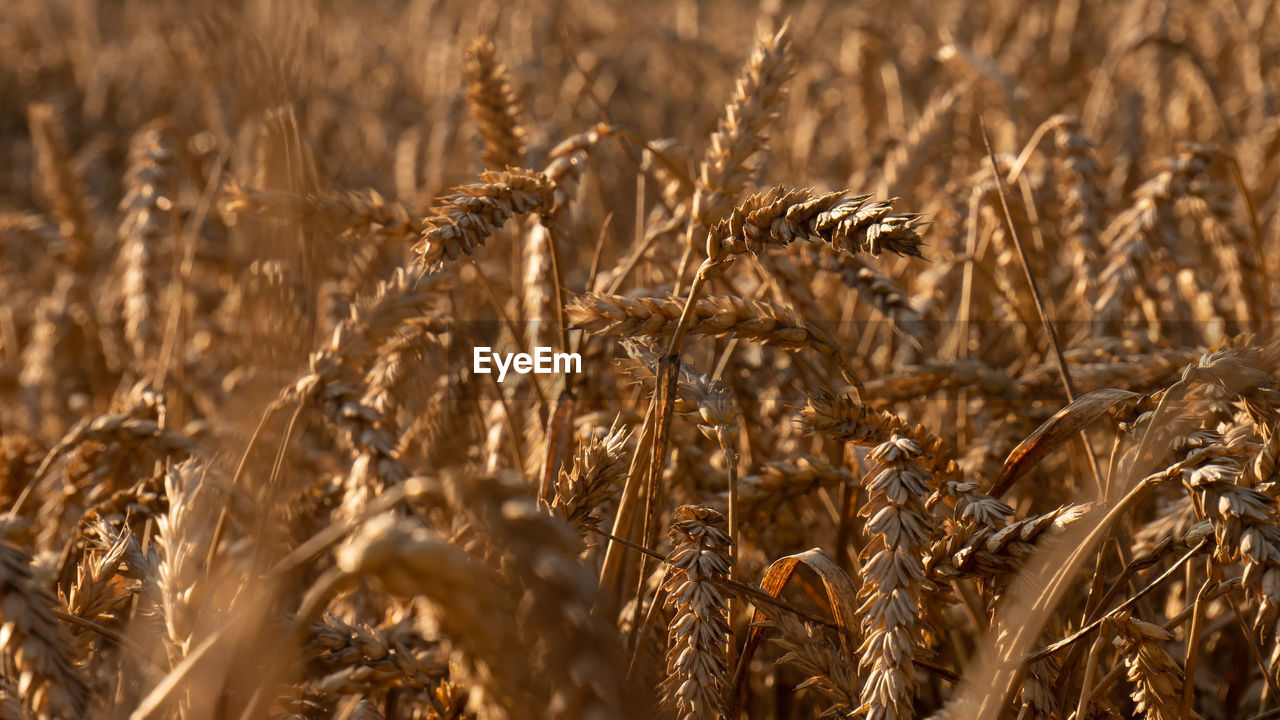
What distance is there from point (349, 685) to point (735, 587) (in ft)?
1.62

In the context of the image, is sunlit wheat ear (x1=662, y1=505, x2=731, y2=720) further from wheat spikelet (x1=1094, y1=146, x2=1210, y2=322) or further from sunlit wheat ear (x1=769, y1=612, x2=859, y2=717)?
wheat spikelet (x1=1094, y1=146, x2=1210, y2=322)

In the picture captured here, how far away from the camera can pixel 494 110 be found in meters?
1.85

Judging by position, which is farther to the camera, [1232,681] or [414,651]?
[1232,681]

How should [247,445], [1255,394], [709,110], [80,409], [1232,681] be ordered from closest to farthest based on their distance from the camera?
[1255,394] → [247,445] → [1232,681] → [80,409] → [709,110]

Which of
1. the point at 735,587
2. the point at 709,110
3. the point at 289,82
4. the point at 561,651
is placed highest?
the point at 709,110

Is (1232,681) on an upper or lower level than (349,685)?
lower

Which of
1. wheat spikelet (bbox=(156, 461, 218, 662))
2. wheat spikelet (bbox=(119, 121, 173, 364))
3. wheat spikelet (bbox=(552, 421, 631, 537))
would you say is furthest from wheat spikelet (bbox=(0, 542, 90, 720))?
wheat spikelet (bbox=(119, 121, 173, 364))

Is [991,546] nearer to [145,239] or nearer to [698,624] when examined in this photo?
[698,624]

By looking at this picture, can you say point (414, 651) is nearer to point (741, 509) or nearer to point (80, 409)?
point (741, 509)

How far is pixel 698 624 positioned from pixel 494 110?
45.8 inches

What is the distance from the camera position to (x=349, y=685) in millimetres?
1141

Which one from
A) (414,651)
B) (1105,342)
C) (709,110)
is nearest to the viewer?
(414,651)

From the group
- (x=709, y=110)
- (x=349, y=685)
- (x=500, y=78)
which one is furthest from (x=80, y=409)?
(x=709, y=110)

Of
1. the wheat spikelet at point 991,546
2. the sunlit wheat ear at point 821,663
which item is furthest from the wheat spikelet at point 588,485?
the wheat spikelet at point 991,546
